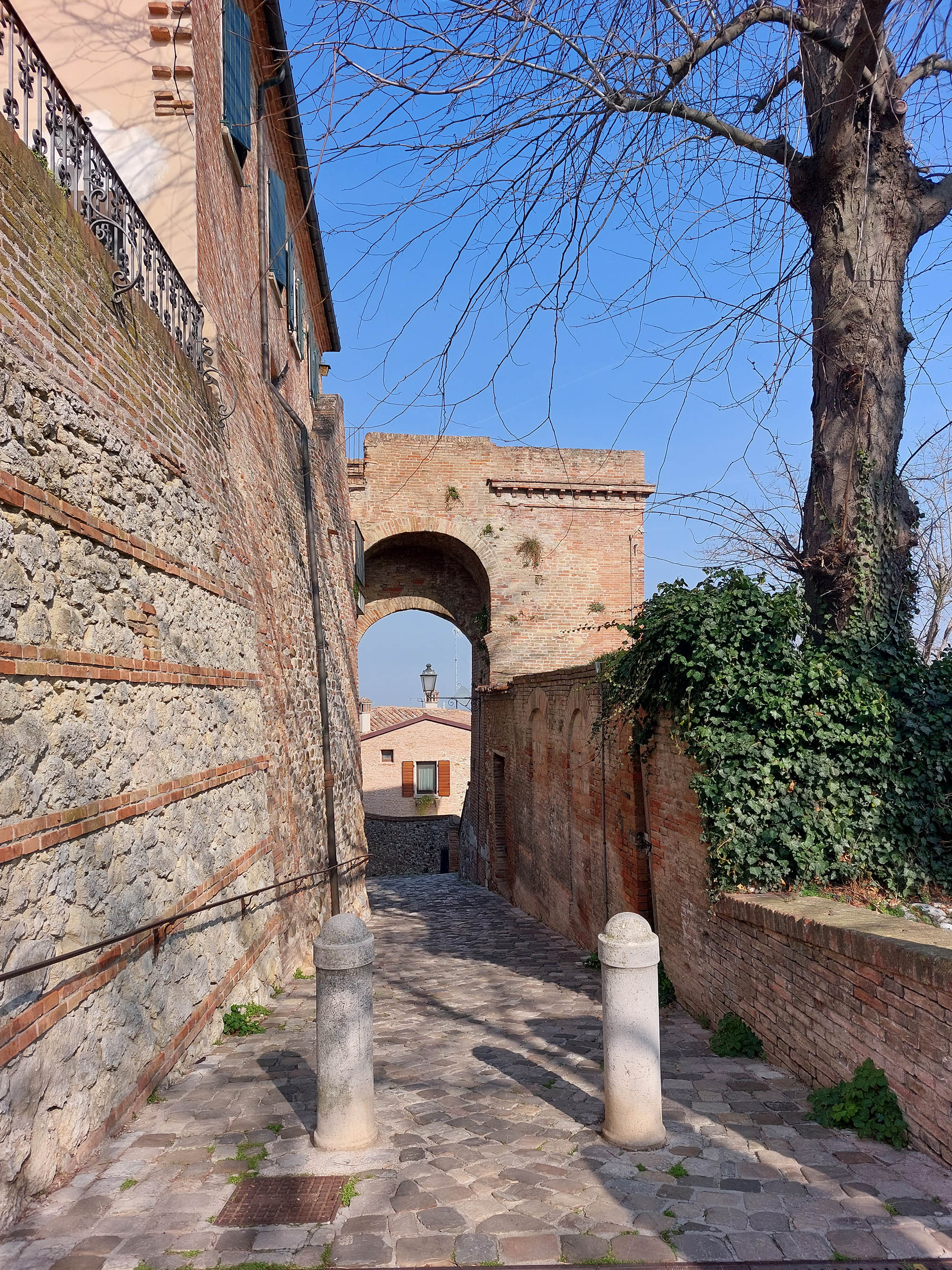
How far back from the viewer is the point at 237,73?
28.1ft

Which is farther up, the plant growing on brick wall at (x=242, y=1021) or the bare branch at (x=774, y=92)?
the bare branch at (x=774, y=92)

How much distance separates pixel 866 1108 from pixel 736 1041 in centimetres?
144

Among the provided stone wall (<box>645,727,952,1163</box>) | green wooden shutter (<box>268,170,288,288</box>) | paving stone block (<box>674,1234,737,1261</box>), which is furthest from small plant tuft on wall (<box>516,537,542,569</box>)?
paving stone block (<box>674,1234,737,1261</box>)

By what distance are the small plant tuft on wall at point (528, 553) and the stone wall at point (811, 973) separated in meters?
11.2

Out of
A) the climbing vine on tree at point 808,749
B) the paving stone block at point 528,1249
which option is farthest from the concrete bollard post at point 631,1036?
the climbing vine on tree at point 808,749

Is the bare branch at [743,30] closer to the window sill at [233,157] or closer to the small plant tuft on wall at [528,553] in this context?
the window sill at [233,157]

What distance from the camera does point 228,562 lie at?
6.62m

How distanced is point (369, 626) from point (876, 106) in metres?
15.6

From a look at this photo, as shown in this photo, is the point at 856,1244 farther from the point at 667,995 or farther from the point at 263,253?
→ the point at 263,253

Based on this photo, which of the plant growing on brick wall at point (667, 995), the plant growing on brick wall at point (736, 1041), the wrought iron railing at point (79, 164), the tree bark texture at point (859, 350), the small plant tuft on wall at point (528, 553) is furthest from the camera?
the small plant tuft on wall at point (528, 553)

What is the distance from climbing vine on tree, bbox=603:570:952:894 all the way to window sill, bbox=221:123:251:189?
658 cm

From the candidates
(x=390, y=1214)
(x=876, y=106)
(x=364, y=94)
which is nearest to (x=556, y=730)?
(x=876, y=106)

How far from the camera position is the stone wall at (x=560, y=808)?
28.3ft

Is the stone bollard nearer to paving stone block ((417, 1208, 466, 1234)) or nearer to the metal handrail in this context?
paving stone block ((417, 1208, 466, 1234))
